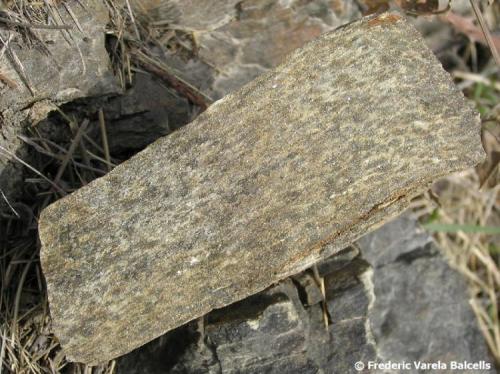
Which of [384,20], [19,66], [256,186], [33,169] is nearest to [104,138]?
[33,169]

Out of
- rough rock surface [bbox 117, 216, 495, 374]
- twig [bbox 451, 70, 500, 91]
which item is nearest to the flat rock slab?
rough rock surface [bbox 117, 216, 495, 374]

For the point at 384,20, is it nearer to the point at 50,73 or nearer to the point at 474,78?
the point at 50,73

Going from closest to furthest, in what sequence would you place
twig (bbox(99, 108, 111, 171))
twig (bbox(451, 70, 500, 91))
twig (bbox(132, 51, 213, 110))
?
twig (bbox(99, 108, 111, 171)) → twig (bbox(132, 51, 213, 110)) → twig (bbox(451, 70, 500, 91))

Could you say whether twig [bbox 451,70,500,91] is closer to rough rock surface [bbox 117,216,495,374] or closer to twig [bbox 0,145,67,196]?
rough rock surface [bbox 117,216,495,374]

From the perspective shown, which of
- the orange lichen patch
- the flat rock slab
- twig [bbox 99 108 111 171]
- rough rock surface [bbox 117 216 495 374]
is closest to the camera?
the flat rock slab

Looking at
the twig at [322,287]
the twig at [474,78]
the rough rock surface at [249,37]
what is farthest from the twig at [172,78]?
the twig at [474,78]

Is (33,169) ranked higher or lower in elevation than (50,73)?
lower
